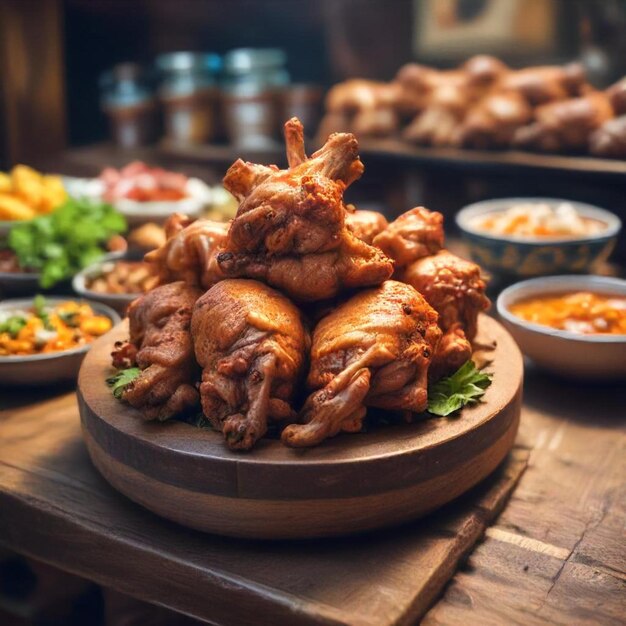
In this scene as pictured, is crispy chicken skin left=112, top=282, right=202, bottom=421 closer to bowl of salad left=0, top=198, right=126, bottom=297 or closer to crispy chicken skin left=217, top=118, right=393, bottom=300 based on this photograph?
crispy chicken skin left=217, top=118, right=393, bottom=300

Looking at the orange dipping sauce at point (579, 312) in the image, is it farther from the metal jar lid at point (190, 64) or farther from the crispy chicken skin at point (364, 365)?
the metal jar lid at point (190, 64)

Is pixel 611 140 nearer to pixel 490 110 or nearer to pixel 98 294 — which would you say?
pixel 490 110

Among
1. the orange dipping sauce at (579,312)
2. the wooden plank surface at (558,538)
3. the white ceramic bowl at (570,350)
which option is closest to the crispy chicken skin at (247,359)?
the wooden plank surface at (558,538)

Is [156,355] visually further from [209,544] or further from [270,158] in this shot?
[270,158]

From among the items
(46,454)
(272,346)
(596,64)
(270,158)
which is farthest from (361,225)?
(596,64)

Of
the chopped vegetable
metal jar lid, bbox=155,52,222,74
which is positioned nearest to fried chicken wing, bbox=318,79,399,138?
metal jar lid, bbox=155,52,222,74

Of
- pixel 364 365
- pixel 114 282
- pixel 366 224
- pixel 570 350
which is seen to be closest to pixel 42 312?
pixel 114 282
